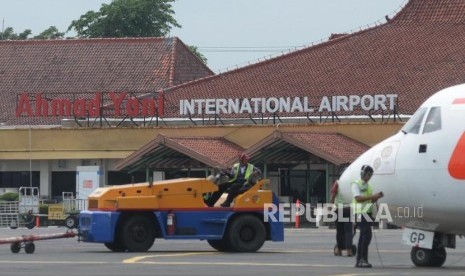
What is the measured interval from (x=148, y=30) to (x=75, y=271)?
76635mm

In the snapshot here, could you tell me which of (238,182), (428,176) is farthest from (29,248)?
(428,176)

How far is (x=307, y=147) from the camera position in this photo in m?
Answer: 52.6

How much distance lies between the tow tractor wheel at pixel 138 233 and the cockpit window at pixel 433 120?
8.17 metres

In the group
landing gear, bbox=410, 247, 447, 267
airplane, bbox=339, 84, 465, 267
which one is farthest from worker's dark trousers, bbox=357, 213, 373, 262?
landing gear, bbox=410, 247, 447, 267

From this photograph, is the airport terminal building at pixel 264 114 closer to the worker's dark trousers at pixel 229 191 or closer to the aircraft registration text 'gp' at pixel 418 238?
the worker's dark trousers at pixel 229 191

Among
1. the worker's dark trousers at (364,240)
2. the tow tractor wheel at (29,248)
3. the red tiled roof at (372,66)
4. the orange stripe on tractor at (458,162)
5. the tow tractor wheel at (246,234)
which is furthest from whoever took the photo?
the red tiled roof at (372,66)

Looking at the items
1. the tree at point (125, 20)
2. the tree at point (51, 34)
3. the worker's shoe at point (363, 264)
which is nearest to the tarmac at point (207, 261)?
the worker's shoe at point (363, 264)

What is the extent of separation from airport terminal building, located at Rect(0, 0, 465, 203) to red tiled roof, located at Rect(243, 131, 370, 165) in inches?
2.4

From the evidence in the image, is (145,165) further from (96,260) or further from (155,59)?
(96,260)

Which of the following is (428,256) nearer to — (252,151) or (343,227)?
(343,227)

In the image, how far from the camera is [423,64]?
64.6 metres

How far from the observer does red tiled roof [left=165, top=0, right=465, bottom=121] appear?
63.8 meters

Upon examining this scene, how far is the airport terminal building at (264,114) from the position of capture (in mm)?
56312

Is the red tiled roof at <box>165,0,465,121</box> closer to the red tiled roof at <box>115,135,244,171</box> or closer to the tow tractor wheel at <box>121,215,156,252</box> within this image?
the red tiled roof at <box>115,135,244,171</box>
